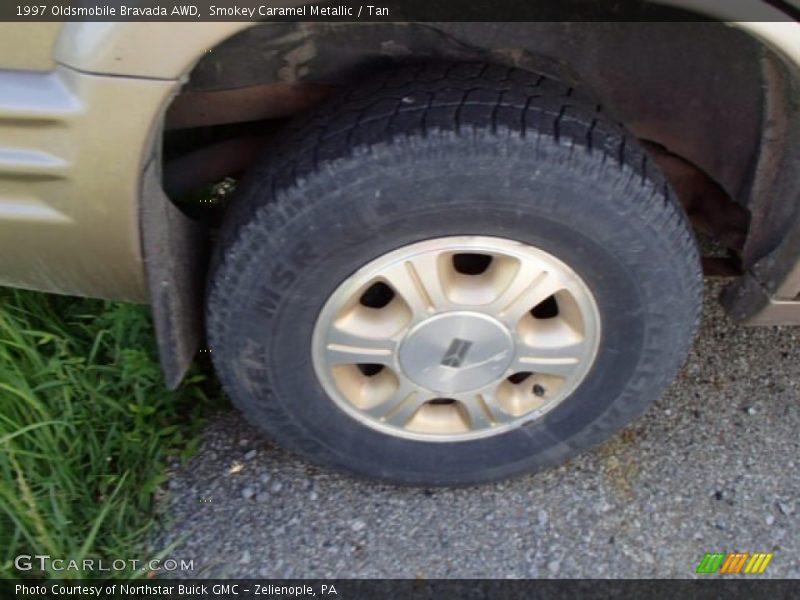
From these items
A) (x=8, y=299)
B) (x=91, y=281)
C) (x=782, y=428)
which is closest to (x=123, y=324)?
(x=8, y=299)

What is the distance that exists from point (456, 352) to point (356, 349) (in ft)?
0.74

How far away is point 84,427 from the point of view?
2.28 m

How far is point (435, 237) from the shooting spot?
1.86 metres

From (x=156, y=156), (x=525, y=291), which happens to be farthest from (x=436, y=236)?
(x=156, y=156)

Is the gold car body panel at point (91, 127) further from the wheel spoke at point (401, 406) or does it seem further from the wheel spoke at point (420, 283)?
the wheel spoke at point (401, 406)

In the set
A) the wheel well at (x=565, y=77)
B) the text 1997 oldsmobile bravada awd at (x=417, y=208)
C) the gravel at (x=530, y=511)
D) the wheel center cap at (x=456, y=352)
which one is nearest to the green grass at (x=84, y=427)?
the gravel at (x=530, y=511)

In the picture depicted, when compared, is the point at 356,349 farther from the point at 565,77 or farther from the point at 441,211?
the point at 565,77

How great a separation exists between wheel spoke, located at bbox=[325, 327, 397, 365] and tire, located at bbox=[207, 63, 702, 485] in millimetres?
47

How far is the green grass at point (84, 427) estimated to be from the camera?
208cm

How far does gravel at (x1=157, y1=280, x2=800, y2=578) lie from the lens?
2186mm

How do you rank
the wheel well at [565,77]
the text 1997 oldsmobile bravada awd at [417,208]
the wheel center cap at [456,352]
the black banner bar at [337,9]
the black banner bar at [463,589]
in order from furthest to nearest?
1. the black banner bar at [463,589]
2. the wheel center cap at [456,352]
3. the wheel well at [565,77]
4. the text 1997 oldsmobile bravada awd at [417,208]
5. the black banner bar at [337,9]

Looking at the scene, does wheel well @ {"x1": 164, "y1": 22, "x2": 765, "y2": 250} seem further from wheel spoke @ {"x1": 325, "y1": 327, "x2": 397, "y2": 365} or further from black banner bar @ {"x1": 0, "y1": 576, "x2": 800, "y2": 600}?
black banner bar @ {"x1": 0, "y1": 576, "x2": 800, "y2": 600}

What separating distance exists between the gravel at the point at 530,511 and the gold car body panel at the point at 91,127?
73cm

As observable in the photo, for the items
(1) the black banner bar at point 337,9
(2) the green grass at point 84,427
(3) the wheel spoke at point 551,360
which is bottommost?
(2) the green grass at point 84,427
